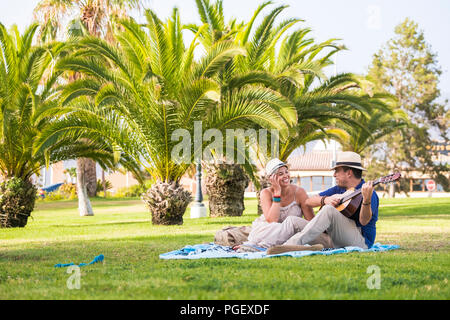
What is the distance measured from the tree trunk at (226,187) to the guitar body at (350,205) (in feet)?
39.7

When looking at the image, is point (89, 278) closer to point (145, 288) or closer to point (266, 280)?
point (145, 288)

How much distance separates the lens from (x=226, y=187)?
64.4 feet

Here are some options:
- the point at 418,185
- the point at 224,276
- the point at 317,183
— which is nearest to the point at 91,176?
the point at 317,183

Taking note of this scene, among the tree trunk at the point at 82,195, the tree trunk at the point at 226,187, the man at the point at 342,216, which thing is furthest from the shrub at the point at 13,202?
the man at the point at 342,216

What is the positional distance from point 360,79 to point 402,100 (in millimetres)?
32442

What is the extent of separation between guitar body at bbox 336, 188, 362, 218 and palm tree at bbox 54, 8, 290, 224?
677 cm

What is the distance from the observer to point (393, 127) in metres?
24.9

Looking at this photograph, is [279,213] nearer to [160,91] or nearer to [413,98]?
[160,91]

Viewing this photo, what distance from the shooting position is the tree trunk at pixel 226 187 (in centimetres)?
1959

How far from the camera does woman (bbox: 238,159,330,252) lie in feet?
25.4

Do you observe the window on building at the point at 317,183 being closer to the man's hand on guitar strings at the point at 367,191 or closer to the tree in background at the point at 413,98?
the tree in background at the point at 413,98

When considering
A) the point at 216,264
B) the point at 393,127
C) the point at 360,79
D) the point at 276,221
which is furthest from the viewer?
the point at 393,127

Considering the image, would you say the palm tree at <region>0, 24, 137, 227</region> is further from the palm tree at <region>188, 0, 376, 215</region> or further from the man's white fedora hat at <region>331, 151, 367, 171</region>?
the man's white fedora hat at <region>331, 151, 367, 171</region>
